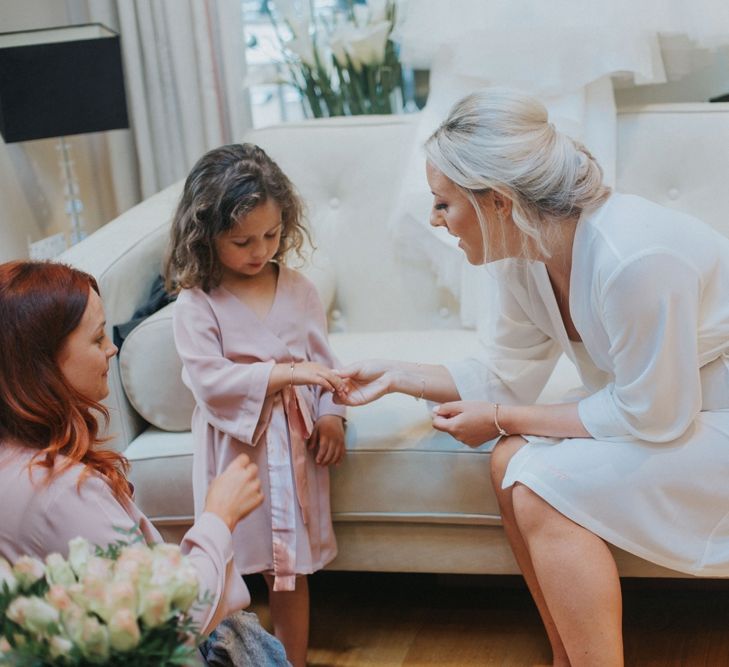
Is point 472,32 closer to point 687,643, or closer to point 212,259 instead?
point 212,259

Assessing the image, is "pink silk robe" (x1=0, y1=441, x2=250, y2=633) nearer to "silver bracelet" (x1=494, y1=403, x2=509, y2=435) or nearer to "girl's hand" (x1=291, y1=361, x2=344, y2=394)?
"girl's hand" (x1=291, y1=361, x2=344, y2=394)

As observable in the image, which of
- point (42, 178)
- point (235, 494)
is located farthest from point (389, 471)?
point (42, 178)

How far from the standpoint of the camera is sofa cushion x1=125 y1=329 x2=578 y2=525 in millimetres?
1803

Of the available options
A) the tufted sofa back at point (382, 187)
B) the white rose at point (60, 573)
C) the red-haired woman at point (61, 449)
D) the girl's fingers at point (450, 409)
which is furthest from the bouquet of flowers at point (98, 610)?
the tufted sofa back at point (382, 187)

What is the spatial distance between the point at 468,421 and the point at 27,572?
0.95 meters

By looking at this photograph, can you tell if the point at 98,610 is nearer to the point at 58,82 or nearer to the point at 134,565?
the point at 134,565

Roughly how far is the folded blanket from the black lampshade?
1478mm

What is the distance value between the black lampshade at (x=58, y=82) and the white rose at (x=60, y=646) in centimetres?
181

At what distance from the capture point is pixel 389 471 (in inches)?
72.1

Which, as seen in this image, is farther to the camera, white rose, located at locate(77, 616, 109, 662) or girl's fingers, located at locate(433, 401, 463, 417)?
girl's fingers, located at locate(433, 401, 463, 417)

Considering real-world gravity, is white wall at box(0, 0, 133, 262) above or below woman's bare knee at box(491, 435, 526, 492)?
above

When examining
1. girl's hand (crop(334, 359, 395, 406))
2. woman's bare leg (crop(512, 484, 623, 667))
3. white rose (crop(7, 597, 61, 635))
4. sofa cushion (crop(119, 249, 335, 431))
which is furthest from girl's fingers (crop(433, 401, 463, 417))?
white rose (crop(7, 597, 61, 635))

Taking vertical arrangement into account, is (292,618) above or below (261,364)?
below

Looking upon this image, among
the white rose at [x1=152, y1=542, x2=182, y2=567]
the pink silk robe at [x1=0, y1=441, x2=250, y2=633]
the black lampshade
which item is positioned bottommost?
the pink silk robe at [x1=0, y1=441, x2=250, y2=633]
